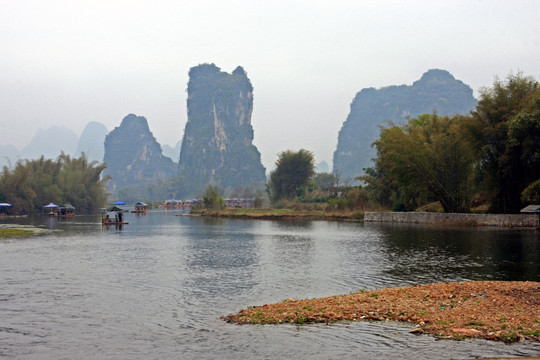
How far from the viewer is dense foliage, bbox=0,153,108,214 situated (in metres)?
87.9

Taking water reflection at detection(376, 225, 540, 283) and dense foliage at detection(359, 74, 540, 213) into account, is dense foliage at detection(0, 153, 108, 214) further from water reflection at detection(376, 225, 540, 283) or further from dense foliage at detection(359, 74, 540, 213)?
water reflection at detection(376, 225, 540, 283)

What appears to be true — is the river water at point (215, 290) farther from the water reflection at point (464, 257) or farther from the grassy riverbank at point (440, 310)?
the grassy riverbank at point (440, 310)

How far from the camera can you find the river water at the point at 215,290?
956 cm

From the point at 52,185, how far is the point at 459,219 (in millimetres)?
77269

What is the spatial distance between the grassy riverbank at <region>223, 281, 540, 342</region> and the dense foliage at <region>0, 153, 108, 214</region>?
287 feet

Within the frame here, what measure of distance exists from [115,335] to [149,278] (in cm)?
789

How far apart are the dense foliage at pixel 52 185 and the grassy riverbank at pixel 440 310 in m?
87.3

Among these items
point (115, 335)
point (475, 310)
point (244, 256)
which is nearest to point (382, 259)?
point (244, 256)

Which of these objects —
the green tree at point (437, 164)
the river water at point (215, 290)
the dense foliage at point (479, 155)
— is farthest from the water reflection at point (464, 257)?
the green tree at point (437, 164)

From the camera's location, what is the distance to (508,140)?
38.4 m

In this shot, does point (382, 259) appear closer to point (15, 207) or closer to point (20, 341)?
point (20, 341)

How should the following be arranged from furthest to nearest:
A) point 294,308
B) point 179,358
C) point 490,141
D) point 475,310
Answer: point 490,141 < point 294,308 < point 475,310 < point 179,358

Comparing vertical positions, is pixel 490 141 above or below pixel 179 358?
above

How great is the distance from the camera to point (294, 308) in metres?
12.1
